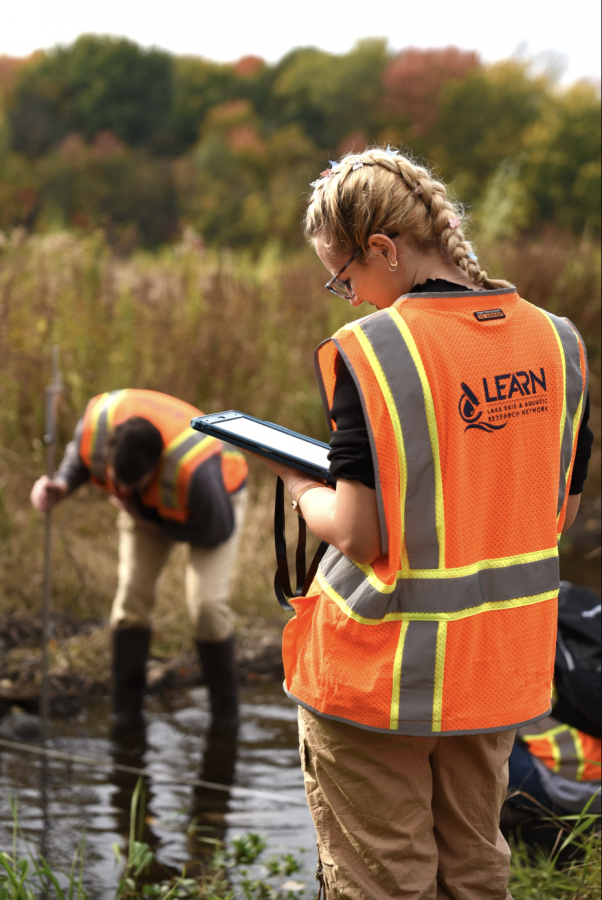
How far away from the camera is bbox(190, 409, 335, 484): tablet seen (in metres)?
1.67

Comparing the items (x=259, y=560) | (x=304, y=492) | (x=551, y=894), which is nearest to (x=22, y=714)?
(x=259, y=560)

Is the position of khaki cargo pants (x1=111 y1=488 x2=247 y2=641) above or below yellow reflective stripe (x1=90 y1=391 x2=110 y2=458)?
below

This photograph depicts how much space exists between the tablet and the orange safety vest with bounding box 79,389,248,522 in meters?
2.17

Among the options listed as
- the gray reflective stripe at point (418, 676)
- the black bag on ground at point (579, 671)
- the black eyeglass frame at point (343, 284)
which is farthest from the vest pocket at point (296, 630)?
the black bag on ground at point (579, 671)

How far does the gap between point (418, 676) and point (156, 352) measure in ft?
20.3

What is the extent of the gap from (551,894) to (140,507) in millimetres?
2304

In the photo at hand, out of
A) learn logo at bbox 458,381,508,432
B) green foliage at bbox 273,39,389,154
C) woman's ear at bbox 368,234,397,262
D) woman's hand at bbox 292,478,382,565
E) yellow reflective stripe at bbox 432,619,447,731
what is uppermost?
green foliage at bbox 273,39,389,154

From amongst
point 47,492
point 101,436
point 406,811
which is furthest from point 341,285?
point 47,492

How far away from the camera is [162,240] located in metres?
34.3

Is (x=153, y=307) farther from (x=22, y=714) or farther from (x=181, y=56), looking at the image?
(x=181, y=56)

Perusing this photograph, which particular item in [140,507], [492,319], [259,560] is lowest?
[259,560]

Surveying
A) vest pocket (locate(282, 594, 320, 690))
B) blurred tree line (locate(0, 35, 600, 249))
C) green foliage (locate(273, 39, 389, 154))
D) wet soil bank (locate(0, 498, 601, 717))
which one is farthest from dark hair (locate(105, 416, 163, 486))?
green foliage (locate(273, 39, 389, 154))

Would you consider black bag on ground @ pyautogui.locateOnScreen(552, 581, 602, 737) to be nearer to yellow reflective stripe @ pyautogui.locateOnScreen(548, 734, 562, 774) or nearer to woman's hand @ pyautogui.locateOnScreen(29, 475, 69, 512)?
yellow reflective stripe @ pyautogui.locateOnScreen(548, 734, 562, 774)

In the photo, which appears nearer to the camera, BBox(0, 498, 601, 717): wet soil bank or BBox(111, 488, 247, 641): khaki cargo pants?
BBox(111, 488, 247, 641): khaki cargo pants
